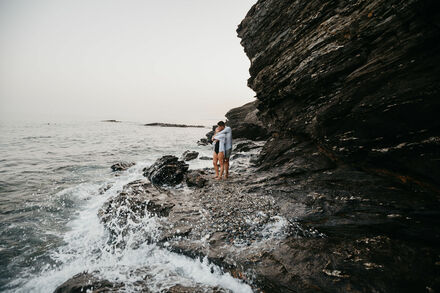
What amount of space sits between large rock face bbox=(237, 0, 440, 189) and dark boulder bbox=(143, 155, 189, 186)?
808cm

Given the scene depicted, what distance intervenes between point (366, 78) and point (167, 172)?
38.5 ft

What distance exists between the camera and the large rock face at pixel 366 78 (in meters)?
4.76

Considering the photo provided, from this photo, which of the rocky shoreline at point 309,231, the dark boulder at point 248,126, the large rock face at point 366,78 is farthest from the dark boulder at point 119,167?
the dark boulder at point 248,126

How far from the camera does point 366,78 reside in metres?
5.72

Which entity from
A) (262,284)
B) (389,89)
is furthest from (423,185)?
(262,284)

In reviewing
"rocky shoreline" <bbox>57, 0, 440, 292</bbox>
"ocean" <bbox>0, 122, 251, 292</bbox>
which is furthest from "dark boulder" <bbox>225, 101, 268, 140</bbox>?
→ "ocean" <bbox>0, 122, 251, 292</bbox>

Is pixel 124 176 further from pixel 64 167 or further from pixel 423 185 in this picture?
pixel 423 185

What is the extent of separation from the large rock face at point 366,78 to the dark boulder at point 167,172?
8.08 metres

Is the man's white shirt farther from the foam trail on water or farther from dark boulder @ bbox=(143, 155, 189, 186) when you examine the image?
the foam trail on water

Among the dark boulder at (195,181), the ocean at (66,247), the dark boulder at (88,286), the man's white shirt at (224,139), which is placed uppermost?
the man's white shirt at (224,139)

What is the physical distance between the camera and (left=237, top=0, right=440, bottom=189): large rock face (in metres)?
4.76

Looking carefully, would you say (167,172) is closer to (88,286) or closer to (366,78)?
(88,286)

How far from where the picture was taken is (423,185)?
521 centimetres

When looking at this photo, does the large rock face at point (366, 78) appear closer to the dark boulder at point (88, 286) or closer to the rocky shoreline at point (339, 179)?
the rocky shoreline at point (339, 179)
